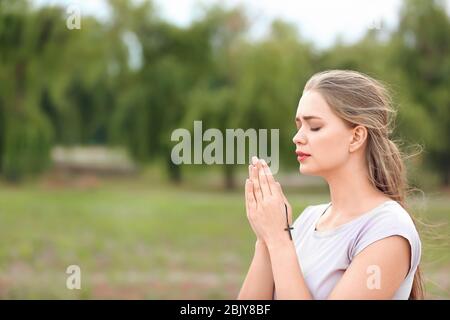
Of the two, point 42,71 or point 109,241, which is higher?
point 42,71

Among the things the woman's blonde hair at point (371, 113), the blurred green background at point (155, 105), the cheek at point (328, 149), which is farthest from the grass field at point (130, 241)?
the cheek at point (328, 149)

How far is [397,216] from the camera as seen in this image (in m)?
1.02

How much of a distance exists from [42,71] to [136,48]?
2065 mm

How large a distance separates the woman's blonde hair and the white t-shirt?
0.20 ft

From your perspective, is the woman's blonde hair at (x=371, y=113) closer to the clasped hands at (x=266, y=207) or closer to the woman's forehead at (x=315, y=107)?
the woman's forehead at (x=315, y=107)

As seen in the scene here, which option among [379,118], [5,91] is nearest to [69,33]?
[5,91]

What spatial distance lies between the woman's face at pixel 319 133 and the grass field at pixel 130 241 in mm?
3017

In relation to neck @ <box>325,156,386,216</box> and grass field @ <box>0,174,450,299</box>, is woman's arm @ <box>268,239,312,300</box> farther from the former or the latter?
grass field @ <box>0,174,450,299</box>

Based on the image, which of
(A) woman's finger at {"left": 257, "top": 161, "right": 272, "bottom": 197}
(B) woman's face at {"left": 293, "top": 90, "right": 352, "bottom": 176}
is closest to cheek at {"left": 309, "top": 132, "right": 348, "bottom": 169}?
(B) woman's face at {"left": 293, "top": 90, "right": 352, "bottom": 176}

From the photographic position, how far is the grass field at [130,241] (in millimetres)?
5934

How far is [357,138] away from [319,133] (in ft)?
0.26

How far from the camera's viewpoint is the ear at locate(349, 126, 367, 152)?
41.8 inches

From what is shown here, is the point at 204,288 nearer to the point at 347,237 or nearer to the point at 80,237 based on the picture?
the point at 80,237

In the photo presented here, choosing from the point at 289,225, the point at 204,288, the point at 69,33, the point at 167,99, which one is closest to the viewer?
the point at 289,225
